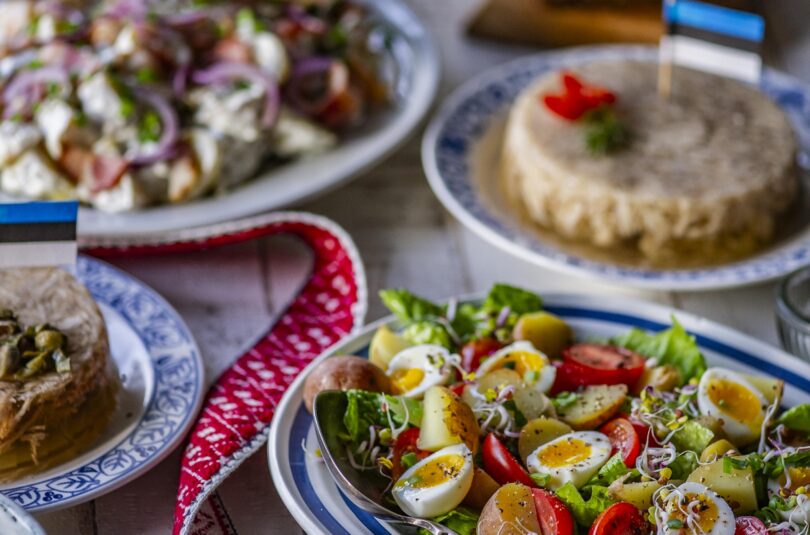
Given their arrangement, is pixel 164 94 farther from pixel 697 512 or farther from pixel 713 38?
pixel 697 512

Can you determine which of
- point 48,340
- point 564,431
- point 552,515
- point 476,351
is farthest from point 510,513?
point 48,340

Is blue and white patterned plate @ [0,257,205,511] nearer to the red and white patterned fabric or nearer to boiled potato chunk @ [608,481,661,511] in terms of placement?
the red and white patterned fabric

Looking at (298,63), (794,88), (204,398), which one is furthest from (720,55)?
(204,398)

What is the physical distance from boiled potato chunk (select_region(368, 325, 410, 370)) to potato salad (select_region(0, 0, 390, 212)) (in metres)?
0.97

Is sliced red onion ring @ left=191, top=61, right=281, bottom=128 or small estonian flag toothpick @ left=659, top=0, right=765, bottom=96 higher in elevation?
small estonian flag toothpick @ left=659, top=0, right=765, bottom=96

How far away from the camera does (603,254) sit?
2.92 meters

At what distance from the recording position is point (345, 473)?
1816 millimetres

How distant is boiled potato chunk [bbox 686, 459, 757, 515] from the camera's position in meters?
1.75

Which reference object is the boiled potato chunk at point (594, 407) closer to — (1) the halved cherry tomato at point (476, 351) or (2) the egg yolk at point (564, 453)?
(2) the egg yolk at point (564, 453)

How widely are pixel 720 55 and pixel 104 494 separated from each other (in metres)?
2.35

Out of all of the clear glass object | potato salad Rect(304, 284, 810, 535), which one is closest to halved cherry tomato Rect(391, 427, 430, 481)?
potato salad Rect(304, 284, 810, 535)

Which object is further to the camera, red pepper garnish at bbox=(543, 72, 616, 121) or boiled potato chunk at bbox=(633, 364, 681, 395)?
red pepper garnish at bbox=(543, 72, 616, 121)

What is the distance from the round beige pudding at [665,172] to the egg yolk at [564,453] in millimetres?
1117

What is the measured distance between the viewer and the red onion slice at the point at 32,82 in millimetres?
2969
